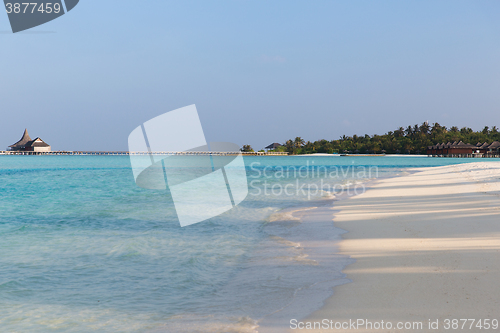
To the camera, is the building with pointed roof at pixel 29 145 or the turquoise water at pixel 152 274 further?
the building with pointed roof at pixel 29 145

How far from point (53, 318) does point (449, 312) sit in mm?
4544

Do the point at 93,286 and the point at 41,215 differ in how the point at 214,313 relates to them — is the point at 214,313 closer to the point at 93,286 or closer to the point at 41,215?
the point at 93,286

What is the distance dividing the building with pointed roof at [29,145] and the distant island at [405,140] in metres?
132

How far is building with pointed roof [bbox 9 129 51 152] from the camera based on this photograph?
165000mm

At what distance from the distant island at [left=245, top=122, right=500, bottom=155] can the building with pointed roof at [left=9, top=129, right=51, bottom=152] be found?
132 m

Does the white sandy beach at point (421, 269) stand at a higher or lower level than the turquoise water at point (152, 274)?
higher

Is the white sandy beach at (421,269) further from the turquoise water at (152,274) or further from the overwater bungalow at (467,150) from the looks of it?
the overwater bungalow at (467,150)

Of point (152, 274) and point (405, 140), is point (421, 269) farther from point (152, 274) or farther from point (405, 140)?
point (405, 140)

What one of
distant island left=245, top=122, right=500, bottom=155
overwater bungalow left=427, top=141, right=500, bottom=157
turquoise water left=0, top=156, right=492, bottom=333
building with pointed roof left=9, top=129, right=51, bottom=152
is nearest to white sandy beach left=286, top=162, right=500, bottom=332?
turquoise water left=0, top=156, right=492, bottom=333

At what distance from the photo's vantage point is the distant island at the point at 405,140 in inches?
4528

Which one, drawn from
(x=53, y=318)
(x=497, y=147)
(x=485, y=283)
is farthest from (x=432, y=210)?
(x=497, y=147)

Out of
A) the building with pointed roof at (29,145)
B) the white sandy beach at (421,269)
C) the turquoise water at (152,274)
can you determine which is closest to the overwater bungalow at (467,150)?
the white sandy beach at (421,269)

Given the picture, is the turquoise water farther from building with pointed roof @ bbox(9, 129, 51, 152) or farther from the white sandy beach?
building with pointed roof @ bbox(9, 129, 51, 152)

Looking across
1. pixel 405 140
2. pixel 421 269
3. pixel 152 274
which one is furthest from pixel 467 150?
pixel 152 274
